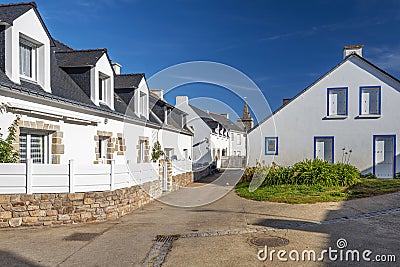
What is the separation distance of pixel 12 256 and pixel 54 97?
490 cm

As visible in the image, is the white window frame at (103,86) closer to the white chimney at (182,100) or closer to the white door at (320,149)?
the white door at (320,149)

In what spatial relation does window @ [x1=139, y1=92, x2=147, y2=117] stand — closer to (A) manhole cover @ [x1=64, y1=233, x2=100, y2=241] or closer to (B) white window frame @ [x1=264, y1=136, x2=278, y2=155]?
(B) white window frame @ [x1=264, y1=136, x2=278, y2=155]

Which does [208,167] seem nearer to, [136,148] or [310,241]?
[136,148]

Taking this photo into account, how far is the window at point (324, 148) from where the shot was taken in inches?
707

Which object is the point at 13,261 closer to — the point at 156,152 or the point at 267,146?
the point at 156,152

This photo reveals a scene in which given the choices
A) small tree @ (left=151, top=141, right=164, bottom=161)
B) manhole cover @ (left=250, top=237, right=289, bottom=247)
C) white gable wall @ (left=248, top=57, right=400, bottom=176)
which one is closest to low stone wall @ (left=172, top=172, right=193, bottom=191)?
small tree @ (left=151, top=141, right=164, bottom=161)

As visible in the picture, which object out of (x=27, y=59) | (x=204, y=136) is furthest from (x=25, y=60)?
(x=204, y=136)

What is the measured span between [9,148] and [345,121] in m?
15.0

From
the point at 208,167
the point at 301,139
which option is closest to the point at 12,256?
the point at 301,139

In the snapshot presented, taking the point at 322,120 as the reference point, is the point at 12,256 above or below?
below

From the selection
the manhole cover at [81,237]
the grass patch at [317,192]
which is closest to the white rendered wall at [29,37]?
the manhole cover at [81,237]

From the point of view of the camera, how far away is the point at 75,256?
612 centimetres

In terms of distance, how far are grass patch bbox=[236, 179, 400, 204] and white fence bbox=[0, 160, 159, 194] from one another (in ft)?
20.1

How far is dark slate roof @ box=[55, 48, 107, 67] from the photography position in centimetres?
1255
